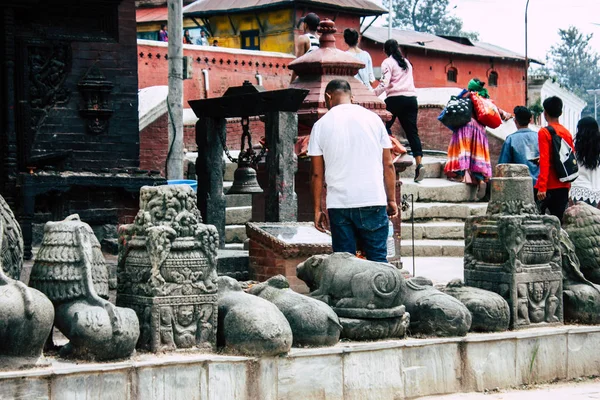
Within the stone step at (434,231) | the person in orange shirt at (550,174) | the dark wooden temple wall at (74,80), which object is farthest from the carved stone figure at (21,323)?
the stone step at (434,231)

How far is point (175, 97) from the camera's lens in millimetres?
17656

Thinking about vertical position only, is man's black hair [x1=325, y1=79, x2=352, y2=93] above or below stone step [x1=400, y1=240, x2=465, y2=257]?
above

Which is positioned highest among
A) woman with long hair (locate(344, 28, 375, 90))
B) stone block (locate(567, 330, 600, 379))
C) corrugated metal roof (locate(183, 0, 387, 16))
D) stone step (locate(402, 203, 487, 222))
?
corrugated metal roof (locate(183, 0, 387, 16))

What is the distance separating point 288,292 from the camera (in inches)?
316

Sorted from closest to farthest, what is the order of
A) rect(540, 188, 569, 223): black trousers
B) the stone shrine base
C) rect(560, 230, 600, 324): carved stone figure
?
the stone shrine base, rect(560, 230, 600, 324): carved stone figure, rect(540, 188, 569, 223): black trousers

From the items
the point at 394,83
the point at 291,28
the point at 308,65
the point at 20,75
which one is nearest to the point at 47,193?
the point at 20,75

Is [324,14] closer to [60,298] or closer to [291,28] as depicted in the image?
[291,28]

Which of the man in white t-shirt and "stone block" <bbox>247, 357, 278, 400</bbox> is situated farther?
the man in white t-shirt

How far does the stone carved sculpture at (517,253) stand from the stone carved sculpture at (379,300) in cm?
65

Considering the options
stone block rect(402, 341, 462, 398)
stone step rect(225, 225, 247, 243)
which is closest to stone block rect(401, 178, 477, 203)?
stone step rect(225, 225, 247, 243)

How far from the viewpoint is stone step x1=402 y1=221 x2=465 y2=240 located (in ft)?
54.0

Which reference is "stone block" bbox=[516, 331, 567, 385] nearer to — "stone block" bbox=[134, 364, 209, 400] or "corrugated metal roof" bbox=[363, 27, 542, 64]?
"stone block" bbox=[134, 364, 209, 400]

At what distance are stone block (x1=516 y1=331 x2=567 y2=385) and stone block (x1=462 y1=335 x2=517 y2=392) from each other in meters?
0.08

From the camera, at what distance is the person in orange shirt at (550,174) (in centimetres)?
1125
